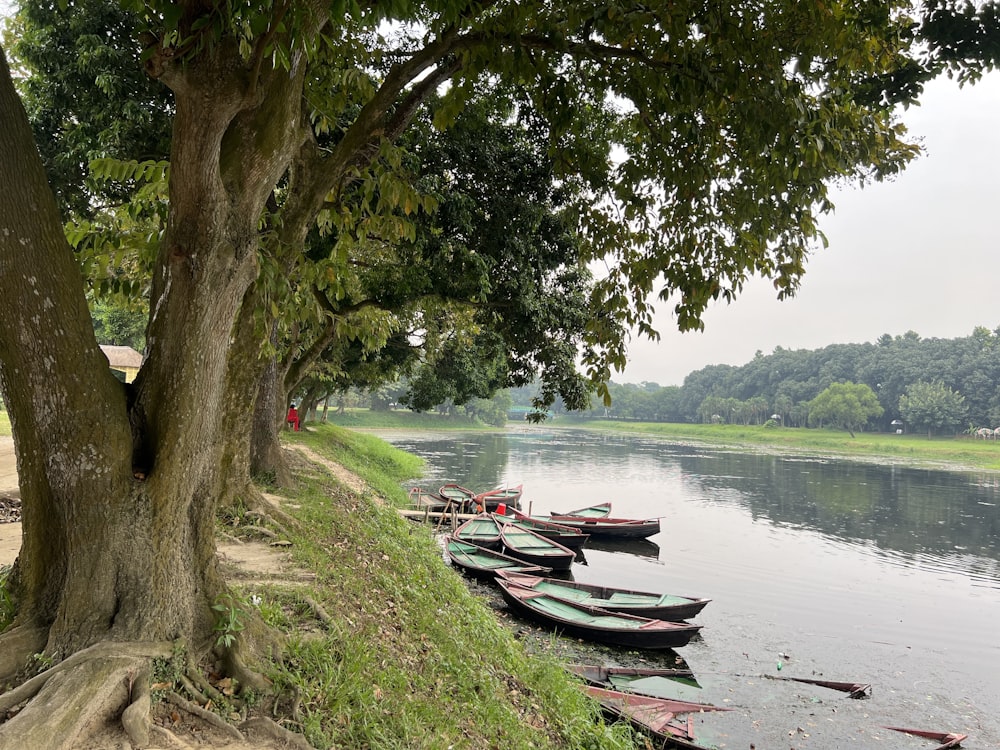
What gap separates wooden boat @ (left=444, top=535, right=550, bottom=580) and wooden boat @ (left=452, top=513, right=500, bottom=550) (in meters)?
0.82

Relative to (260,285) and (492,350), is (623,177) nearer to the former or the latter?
(260,285)

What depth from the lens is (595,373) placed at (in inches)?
225

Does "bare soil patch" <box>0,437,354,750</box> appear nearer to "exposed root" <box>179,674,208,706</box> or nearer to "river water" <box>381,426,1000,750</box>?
"exposed root" <box>179,674,208,706</box>

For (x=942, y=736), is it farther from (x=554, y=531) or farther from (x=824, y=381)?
(x=824, y=381)

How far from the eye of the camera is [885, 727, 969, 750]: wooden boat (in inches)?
368

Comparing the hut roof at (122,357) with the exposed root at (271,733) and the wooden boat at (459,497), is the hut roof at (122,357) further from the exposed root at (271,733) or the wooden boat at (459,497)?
the exposed root at (271,733)

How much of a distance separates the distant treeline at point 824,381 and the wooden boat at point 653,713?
46.1 meters

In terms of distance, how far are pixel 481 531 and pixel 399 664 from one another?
1382 cm

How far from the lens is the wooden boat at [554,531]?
20281mm

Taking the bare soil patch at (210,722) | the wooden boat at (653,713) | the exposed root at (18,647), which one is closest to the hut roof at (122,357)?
the bare soil patch at (210,722)

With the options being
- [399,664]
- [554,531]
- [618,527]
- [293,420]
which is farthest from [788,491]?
[399,664]

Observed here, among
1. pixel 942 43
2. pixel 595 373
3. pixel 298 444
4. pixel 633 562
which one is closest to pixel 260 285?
pixel 595 373

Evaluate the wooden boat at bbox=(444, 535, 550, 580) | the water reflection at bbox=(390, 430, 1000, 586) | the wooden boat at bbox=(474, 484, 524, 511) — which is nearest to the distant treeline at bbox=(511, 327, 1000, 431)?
the water reflection at bbox=(390, 430, 1000, 586)

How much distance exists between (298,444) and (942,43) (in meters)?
23.8
